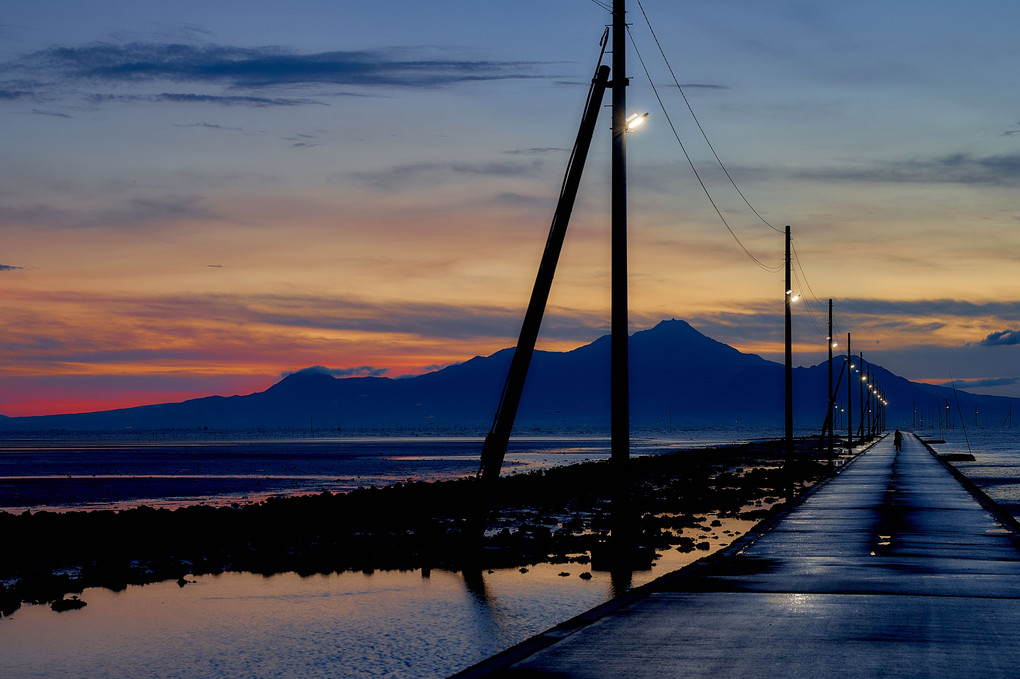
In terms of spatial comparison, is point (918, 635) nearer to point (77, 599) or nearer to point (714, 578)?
point (714, 578)

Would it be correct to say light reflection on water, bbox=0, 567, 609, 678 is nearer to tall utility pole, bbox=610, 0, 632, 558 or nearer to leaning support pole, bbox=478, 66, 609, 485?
tall utility pole, bbox=610, 0, 632, 558

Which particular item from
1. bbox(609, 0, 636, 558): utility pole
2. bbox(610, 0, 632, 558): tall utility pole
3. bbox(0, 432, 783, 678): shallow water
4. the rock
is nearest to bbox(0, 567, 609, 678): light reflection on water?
bbox(0, 432, 783, 678): shallow water

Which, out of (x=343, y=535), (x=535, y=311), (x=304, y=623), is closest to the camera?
(x=304, y=623)

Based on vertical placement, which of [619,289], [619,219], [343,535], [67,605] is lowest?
[67,605]

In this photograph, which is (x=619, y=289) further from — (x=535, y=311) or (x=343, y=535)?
(x=343, y=535)

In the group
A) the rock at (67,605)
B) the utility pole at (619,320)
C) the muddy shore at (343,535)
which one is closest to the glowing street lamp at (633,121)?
the utility pole at (619,320)

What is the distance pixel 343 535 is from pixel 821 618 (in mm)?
18517

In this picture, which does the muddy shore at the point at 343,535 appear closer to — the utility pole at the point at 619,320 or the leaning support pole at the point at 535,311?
the utility pole at the point at 619,320

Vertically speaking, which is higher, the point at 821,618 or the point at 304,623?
the point at 821,618

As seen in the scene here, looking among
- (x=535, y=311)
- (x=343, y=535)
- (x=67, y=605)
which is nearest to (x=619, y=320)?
(x=535, y=311)

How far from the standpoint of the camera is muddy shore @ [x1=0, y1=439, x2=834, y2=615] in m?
22.0

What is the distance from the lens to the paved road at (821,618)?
9727 mm

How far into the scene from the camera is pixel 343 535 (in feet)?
94.2

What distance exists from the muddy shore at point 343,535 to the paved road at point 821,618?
3385 mm
